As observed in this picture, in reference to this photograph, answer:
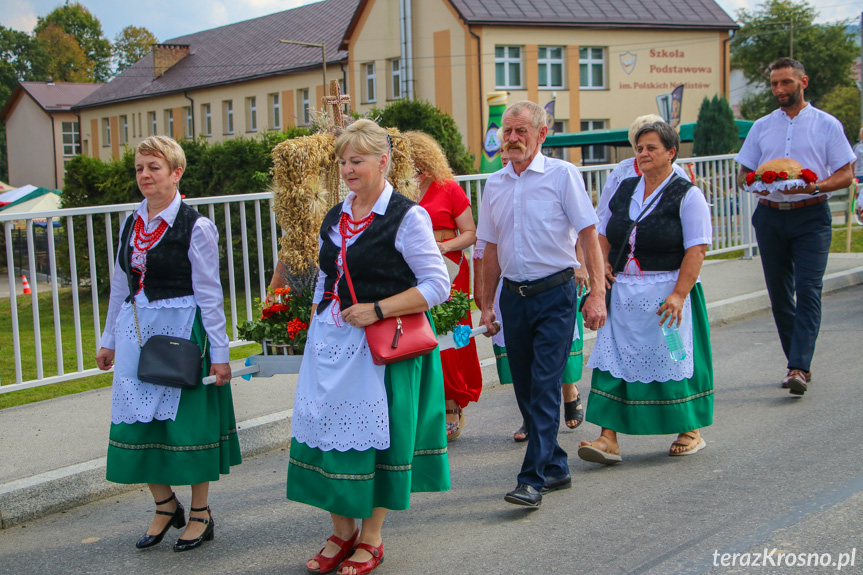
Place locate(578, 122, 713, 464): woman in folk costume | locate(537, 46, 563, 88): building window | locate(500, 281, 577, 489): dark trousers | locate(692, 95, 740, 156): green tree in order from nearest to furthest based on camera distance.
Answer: locate(500, 281, 577, 489): dark trousers → locate(578, 122, 713, 464): woman in folk costume → locate(692, 95, 740, 156): green tree → locate(537, 46, 563, 88): building window

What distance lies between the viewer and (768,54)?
7338 centimetres

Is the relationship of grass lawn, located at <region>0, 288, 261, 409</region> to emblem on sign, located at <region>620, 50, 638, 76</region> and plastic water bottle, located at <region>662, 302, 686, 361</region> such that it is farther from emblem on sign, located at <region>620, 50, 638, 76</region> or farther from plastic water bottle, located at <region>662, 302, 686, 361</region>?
emblem on sign, located at <region>620, 50, 638, 76</region>

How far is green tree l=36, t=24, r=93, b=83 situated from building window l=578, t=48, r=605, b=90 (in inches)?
2583

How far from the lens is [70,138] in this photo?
72312mm

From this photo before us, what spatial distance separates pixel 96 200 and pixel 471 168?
6.94 metres

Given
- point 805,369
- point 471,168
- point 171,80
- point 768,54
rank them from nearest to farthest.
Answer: point 805,369 < point 471,168 < point 171,80 < point 768,54

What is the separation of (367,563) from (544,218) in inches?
75.7

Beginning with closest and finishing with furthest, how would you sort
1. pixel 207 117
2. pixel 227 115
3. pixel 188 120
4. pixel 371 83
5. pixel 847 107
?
pixel 371 83 < pixel 227 115 < pixel 207 117 < pixel 188 120 < pixel 847 107

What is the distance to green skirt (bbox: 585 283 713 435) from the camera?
5387 millimetres

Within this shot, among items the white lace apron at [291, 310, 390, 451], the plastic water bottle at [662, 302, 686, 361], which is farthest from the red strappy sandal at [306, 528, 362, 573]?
the plastic water bottle at [662, 302, 686, 361]

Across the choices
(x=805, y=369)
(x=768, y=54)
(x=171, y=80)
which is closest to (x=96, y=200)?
(x=805, y=369)

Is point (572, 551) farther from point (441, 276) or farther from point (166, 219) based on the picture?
point (166, 219)

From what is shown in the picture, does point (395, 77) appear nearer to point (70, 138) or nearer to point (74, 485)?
point (70, 138)

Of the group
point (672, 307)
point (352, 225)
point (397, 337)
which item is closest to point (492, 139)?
point (672, 307)
